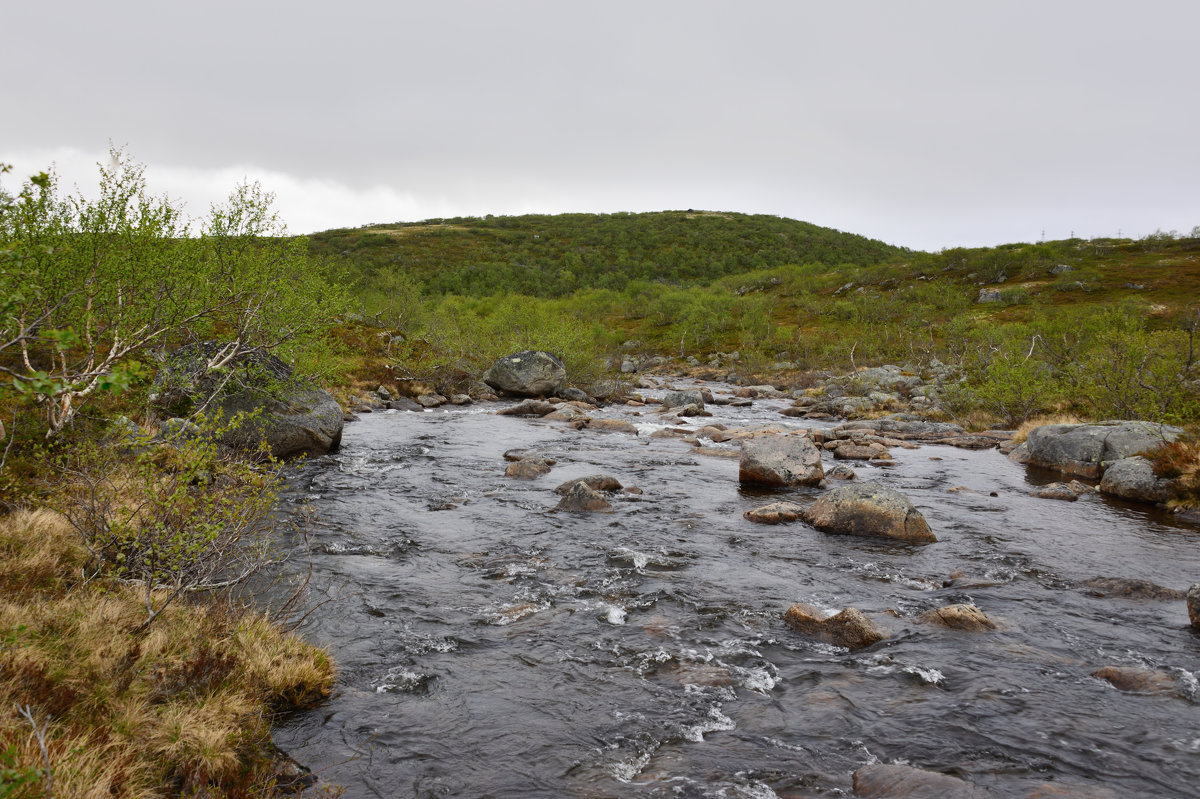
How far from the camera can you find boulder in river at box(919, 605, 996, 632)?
10.1m

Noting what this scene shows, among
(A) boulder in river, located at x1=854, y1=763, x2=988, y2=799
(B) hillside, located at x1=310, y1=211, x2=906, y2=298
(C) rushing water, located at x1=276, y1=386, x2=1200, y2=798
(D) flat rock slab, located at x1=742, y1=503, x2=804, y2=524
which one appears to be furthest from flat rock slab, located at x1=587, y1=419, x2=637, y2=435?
A: (B) hillside, located at x1=310, y1=211, x2=906, y2=298

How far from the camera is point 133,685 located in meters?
6.42

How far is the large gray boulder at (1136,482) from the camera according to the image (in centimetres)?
1822

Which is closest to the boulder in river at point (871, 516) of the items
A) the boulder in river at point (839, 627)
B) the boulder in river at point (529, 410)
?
→ the boulder in river at point (839, 627)

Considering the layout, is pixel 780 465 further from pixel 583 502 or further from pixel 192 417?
pixel 192 417

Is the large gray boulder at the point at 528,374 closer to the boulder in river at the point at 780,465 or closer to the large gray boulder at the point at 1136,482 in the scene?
the boulder in river at the point at 780,465

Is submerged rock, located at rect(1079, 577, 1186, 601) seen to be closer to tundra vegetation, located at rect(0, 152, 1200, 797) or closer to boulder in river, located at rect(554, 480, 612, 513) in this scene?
tundra vegetation, located at rect(0, 152, 1200, 797)

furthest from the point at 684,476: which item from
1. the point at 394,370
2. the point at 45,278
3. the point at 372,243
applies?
the point at 372,243

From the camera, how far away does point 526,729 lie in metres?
7.45

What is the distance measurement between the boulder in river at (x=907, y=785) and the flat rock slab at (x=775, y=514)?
9.73 meters

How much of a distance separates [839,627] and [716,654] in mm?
2091

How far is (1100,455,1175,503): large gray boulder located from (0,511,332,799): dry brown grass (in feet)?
71.7

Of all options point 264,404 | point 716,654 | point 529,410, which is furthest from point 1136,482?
point 264,404

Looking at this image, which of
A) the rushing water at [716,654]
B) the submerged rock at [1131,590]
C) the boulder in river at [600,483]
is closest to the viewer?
the rushing water at [716,654]
